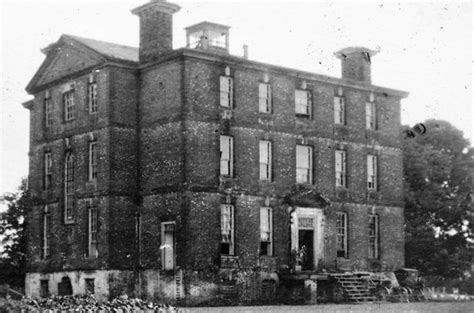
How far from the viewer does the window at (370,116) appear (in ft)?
145

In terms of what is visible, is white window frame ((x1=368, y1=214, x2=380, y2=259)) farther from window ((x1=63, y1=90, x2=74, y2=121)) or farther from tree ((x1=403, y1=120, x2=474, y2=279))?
window ((x1=63, y1=90, x2=74, y2=121))

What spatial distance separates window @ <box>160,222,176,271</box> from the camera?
123 ft

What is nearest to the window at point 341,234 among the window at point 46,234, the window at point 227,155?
the window at point 227,155

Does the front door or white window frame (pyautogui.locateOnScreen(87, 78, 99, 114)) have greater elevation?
white window frame (pyautogui.locateOnScreen(87, 78, 99, 114))

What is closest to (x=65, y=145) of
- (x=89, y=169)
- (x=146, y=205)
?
(x=89, y=169)

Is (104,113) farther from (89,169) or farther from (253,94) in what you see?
(253,94)

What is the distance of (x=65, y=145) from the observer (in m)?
41.8

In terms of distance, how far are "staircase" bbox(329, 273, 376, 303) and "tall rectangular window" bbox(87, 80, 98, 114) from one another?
12.9 meters

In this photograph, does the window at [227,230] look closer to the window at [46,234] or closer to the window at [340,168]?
→ the window at [340,168]

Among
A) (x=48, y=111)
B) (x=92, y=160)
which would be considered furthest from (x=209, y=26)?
(x=48, y=111)

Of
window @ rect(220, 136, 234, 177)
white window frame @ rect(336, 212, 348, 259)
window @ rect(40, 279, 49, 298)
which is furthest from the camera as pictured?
window @ rect(40, 279, 49, 298)

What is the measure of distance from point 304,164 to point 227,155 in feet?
15.3

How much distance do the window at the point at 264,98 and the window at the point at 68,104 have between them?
8.82 metres

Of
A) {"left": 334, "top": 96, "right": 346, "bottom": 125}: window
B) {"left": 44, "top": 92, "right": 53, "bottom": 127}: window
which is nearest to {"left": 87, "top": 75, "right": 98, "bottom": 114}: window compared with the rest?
{"left": 44, "top": 92, "right": 53, "bottom": 127}: window
